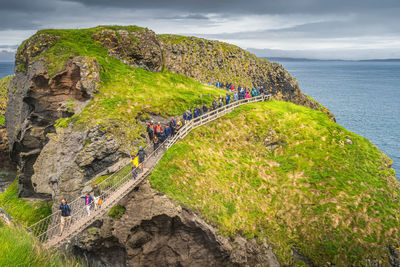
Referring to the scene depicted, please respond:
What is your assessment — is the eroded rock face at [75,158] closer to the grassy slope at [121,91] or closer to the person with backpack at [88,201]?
the grassy slope at [121,91]

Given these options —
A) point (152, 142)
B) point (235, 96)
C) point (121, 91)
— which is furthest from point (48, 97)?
point (235, 96)

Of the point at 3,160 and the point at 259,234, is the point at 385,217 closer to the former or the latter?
the point at 259,234

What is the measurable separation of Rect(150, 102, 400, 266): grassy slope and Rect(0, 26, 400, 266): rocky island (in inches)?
4.4

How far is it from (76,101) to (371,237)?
33.5m

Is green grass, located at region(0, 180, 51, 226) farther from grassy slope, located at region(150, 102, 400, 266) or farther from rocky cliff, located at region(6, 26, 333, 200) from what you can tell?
grassy slope, located at region(150, 102, 400, 266)

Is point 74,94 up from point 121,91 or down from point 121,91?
down

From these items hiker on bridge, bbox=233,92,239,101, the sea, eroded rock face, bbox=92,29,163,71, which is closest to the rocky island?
eroded rock face, bbox=92,29,163,71

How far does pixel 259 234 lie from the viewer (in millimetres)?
26516

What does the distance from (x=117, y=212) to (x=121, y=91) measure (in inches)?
656

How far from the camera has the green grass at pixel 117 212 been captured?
2464 centimetres

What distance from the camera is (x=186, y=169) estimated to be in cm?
2822

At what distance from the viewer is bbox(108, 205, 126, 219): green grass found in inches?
970

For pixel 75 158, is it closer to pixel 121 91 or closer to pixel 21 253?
pixel 121 91

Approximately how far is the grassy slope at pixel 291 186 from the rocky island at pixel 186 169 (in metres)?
0.11
